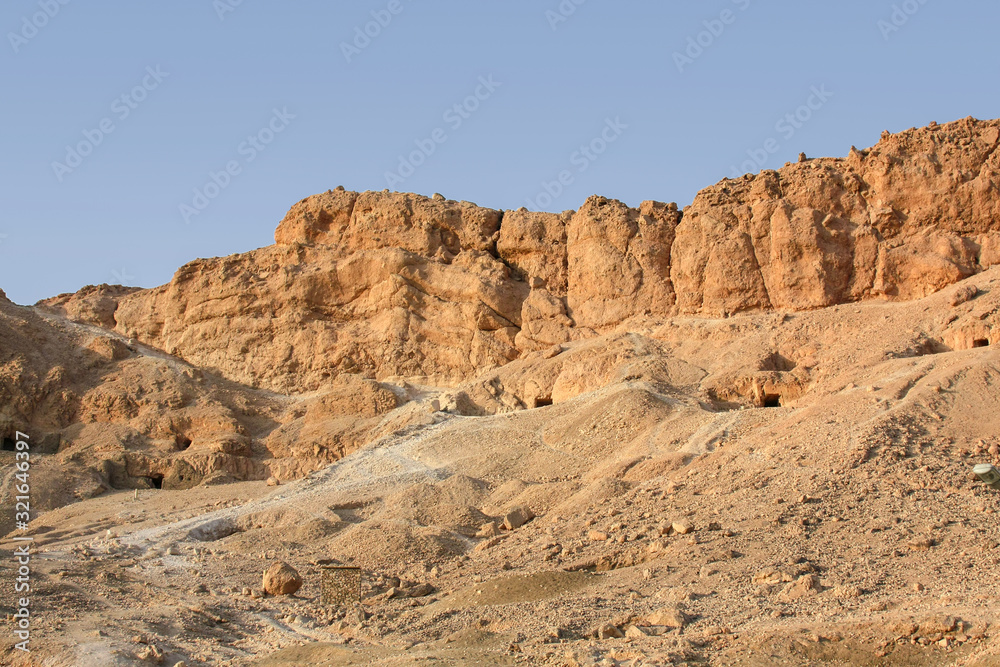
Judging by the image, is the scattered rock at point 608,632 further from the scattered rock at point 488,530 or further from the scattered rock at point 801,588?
the scattered rock at point 488,530

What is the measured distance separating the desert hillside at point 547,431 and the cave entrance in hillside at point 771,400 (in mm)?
61

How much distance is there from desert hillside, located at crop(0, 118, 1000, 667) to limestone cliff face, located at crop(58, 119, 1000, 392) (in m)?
0.10

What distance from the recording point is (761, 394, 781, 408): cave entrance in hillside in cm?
2550

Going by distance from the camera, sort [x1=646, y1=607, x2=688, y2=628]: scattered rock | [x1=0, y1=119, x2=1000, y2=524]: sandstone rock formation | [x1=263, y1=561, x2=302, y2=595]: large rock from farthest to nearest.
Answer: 1. [x1=0, y1=119, x2=1000, y2=524]: sandstone rock formation
2. [x1=263, y1=561, x2=302, y2=595]: large rock
3. [x1=646, y1=607, x2=688, y2=628]: scattered rock

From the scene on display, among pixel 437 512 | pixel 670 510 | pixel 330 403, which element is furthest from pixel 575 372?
pixel 670 510

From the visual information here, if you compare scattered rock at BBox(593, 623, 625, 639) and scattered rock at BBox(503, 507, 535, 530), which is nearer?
scattered rock at BBox(593, 623, 625, 639)

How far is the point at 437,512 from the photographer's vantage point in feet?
67.3

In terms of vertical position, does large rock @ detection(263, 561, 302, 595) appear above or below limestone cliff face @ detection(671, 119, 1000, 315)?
below

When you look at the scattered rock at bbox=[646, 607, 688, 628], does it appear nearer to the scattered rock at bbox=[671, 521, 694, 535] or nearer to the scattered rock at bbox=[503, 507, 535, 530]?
the scattered rock at bbox=[671, 521, 694, 535]

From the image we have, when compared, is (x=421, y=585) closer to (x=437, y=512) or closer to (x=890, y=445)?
(x=437, y=512)

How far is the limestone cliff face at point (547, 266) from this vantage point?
29.8m

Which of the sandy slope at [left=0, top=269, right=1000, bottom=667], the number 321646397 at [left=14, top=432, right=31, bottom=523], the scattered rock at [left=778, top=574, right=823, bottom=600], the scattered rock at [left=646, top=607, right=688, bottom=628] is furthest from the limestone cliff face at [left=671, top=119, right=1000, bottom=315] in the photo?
the scattered rock at [left=646, top=607, right=688, bottom=628]

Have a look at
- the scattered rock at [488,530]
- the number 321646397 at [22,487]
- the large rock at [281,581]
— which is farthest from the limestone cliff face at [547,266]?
the large rock at [281,581]

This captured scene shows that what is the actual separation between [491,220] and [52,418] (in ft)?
50.0
